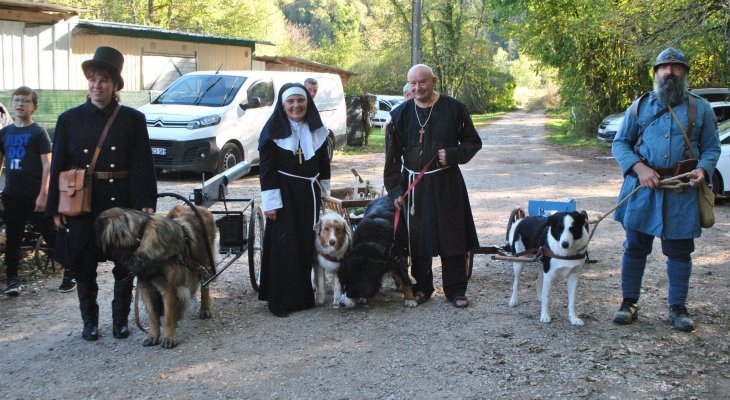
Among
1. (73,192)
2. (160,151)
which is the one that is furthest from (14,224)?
(160,151)

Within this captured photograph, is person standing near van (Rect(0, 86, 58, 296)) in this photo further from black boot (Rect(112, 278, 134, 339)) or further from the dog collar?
the dog collar

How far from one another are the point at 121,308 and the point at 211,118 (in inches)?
341

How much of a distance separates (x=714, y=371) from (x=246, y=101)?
1139 cm

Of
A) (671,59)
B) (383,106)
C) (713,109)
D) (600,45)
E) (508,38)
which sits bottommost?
(671,59)

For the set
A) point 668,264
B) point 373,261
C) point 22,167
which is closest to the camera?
point 668,264

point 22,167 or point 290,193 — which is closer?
point 290,193

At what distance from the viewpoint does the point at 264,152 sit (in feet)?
19.7

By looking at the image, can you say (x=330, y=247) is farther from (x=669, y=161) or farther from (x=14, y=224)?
(x=14, y=224)

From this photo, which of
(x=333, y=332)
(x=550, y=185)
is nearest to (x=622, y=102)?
(x=550, y=185)

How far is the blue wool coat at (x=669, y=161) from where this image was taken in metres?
5.26

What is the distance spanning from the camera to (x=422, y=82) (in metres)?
5.88

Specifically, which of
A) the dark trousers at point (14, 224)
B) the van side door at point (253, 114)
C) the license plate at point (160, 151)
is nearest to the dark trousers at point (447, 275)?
the dark trousers at point (14, 224)

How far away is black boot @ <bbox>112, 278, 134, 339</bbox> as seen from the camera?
540cm

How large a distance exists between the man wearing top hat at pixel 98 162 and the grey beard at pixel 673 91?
156 inches
